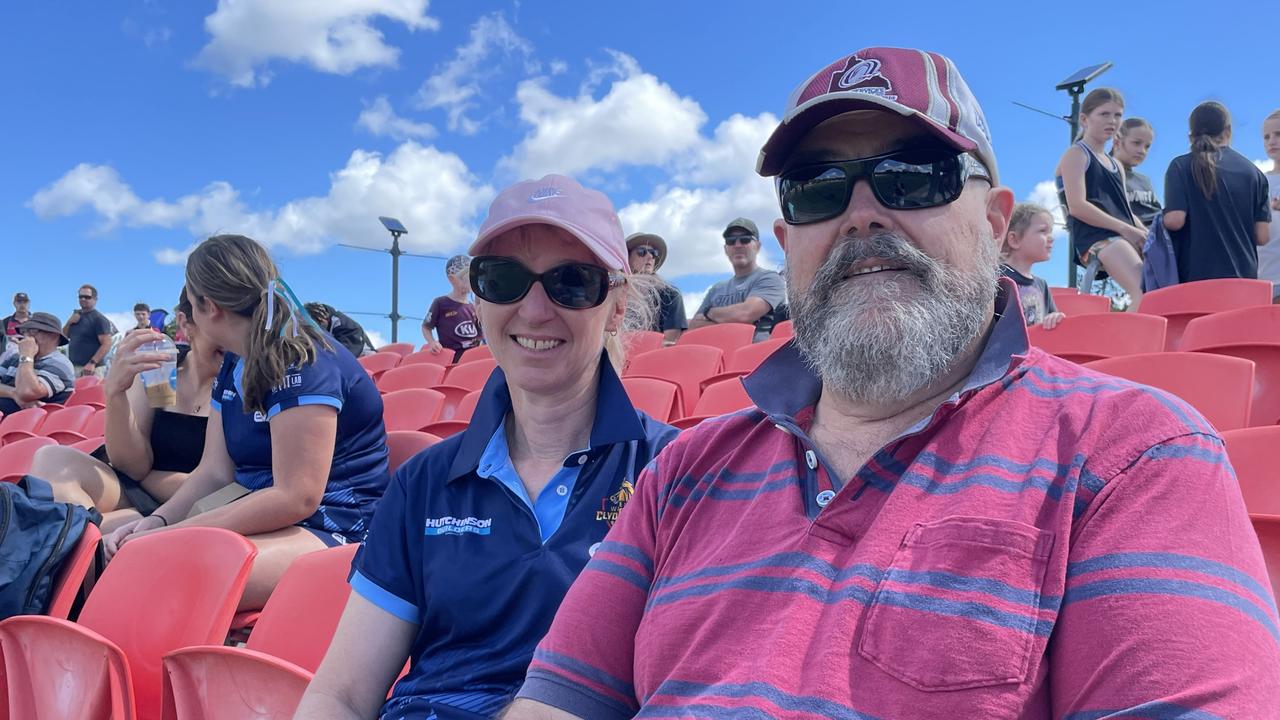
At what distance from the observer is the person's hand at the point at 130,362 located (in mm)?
3098

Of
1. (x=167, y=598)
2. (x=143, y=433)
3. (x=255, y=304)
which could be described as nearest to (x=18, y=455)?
(x=143, y=433)

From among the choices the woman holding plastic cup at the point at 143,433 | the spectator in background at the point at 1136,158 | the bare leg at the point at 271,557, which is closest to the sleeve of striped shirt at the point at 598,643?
the bare leg at the point at 271,557

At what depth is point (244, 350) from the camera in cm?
268

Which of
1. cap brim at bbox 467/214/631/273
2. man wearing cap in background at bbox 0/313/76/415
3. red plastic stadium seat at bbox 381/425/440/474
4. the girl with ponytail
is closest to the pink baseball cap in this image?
cap brim at bbox 467/214/631/273

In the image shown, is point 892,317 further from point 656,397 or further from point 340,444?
point 656,397

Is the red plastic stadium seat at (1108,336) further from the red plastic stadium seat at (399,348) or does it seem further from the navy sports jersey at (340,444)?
the red plastic stadium seat at (399,348)

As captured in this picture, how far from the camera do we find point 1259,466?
1578mm

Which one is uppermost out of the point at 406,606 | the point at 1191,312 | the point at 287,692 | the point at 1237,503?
the point at 1191,312

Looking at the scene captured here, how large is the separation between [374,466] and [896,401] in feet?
7.02

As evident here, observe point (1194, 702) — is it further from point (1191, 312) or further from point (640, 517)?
point (1191, 312)

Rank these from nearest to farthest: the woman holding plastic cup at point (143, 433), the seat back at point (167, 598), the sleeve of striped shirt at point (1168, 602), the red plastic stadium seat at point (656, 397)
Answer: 1. the sleeve of striped shirt at point (1168, 602)
2. the seat back at point (167, 598)
3. the woman holding plastic cup at point (143, 433)
4. the red plastic stadium seat at point (656, 397)

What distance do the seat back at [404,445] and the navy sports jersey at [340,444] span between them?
0.30ft

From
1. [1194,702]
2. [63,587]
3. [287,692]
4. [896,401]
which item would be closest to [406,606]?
[287,692]

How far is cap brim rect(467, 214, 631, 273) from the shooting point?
5.29 feet
